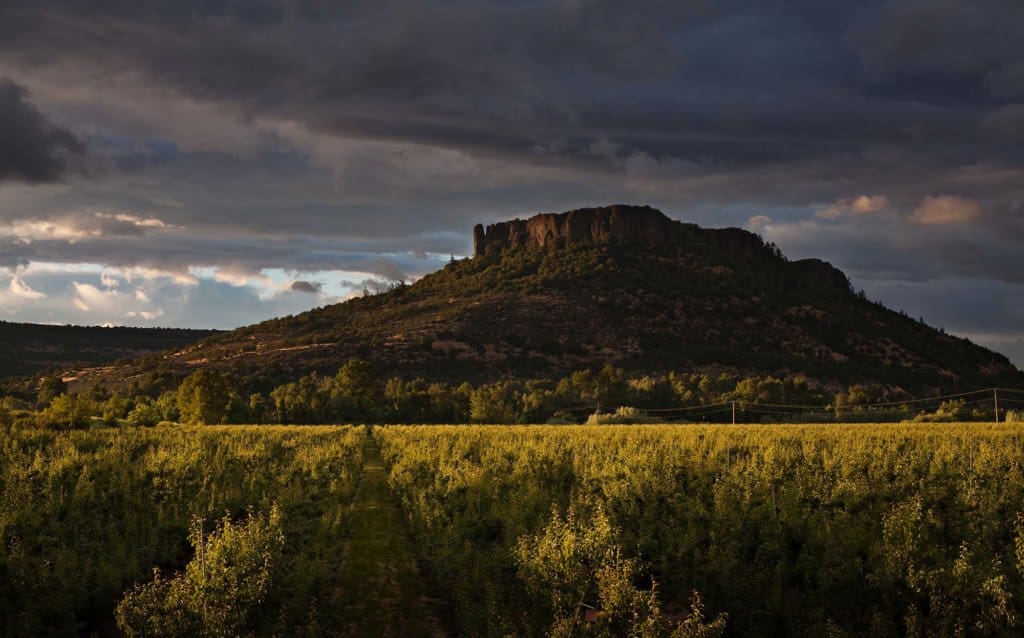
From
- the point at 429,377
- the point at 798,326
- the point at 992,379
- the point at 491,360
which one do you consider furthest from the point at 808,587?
the point at 992,379

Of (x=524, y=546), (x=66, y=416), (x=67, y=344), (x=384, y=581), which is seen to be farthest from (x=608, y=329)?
(x=67, y=344)

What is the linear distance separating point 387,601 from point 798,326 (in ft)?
366

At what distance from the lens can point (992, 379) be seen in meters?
120

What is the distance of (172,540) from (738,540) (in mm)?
15414

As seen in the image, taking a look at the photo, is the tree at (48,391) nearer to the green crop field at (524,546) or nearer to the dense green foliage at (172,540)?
the dense green foliage at (172,540)

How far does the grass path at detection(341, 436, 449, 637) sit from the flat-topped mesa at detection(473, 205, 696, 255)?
130m

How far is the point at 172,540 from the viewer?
75.6 feet

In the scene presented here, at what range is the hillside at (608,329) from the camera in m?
104

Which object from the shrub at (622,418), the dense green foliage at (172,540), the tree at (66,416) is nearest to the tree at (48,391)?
the tree at (66,416)

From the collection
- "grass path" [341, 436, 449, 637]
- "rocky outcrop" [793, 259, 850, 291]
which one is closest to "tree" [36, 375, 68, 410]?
"grass path" [341, 436, 449, 637]

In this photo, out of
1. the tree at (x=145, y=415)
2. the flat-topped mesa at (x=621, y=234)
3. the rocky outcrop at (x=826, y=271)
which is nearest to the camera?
the tree at (x=145, y=415)

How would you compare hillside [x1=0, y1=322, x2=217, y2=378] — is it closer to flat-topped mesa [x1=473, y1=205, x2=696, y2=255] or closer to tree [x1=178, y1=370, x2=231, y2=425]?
flat-topped mesa [x1=473, y1=205, x2=696, y2=255]

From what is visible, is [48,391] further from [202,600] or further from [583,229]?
[583,229]

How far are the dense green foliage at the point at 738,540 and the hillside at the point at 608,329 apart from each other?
70002 millimetres
